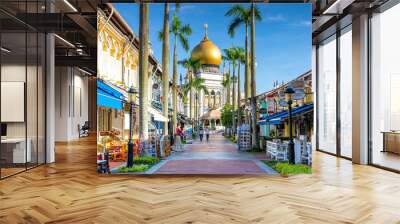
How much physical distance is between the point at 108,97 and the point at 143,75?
0.75m

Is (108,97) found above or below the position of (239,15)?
below

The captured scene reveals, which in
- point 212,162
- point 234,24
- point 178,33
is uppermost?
point 234,24

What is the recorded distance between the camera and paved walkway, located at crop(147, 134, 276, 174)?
20.7 ft

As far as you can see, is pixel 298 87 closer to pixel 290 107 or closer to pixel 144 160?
pixel 290 107

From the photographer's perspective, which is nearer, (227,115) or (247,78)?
(247,78)

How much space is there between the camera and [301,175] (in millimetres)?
6332

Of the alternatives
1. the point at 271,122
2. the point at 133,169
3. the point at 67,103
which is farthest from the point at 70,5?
the point at 67,103

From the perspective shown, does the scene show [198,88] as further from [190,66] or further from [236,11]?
[236,11]

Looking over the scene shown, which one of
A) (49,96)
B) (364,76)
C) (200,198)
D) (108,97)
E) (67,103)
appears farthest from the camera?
(67,103)

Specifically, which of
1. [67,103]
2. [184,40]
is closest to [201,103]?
[184,40]

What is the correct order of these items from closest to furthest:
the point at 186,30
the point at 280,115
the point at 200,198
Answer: the point at 200,198 → the point at 186,30 → the point at 280,115

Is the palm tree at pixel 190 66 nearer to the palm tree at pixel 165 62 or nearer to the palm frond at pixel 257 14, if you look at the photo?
the palm tree at pixel 165 62

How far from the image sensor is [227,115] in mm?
7027

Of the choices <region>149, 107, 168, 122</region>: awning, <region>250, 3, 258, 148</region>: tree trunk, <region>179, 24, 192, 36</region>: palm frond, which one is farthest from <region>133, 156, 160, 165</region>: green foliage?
<region>179, 24, 192, 36</region>: palm frond
